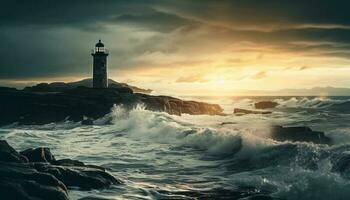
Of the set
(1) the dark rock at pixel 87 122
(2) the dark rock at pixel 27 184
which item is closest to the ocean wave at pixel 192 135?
(1) the dark rock at pixel 87 122

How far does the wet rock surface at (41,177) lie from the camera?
36.2 ft

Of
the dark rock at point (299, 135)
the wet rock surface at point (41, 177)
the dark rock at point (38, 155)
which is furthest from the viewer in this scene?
the dark rock at point (299, 135)

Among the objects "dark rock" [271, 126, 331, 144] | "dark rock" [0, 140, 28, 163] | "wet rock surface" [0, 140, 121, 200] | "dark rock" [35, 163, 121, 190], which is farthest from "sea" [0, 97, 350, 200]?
"dark rock" [0, 140, 28, 163]

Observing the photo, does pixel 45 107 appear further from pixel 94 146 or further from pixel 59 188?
pixel 59 188

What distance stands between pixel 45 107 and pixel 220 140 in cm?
2353

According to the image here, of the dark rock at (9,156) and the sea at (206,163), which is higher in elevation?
the dark rock at (9,156)

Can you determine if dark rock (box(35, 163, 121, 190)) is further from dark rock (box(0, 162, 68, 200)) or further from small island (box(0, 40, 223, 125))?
small island (box(0, 40, 223, 125))

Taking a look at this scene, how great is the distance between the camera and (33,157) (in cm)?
1448

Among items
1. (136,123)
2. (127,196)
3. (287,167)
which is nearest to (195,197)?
(127,196)

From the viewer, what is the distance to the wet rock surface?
11.0 m

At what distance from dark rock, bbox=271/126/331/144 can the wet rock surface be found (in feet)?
46.2

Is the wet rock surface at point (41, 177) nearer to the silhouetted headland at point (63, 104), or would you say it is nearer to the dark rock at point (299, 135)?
the dark rock at point (299, 135)

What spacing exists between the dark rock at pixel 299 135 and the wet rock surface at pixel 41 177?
14079 mm

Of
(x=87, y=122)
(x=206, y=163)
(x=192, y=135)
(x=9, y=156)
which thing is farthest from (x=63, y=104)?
(x=9, y=156)
